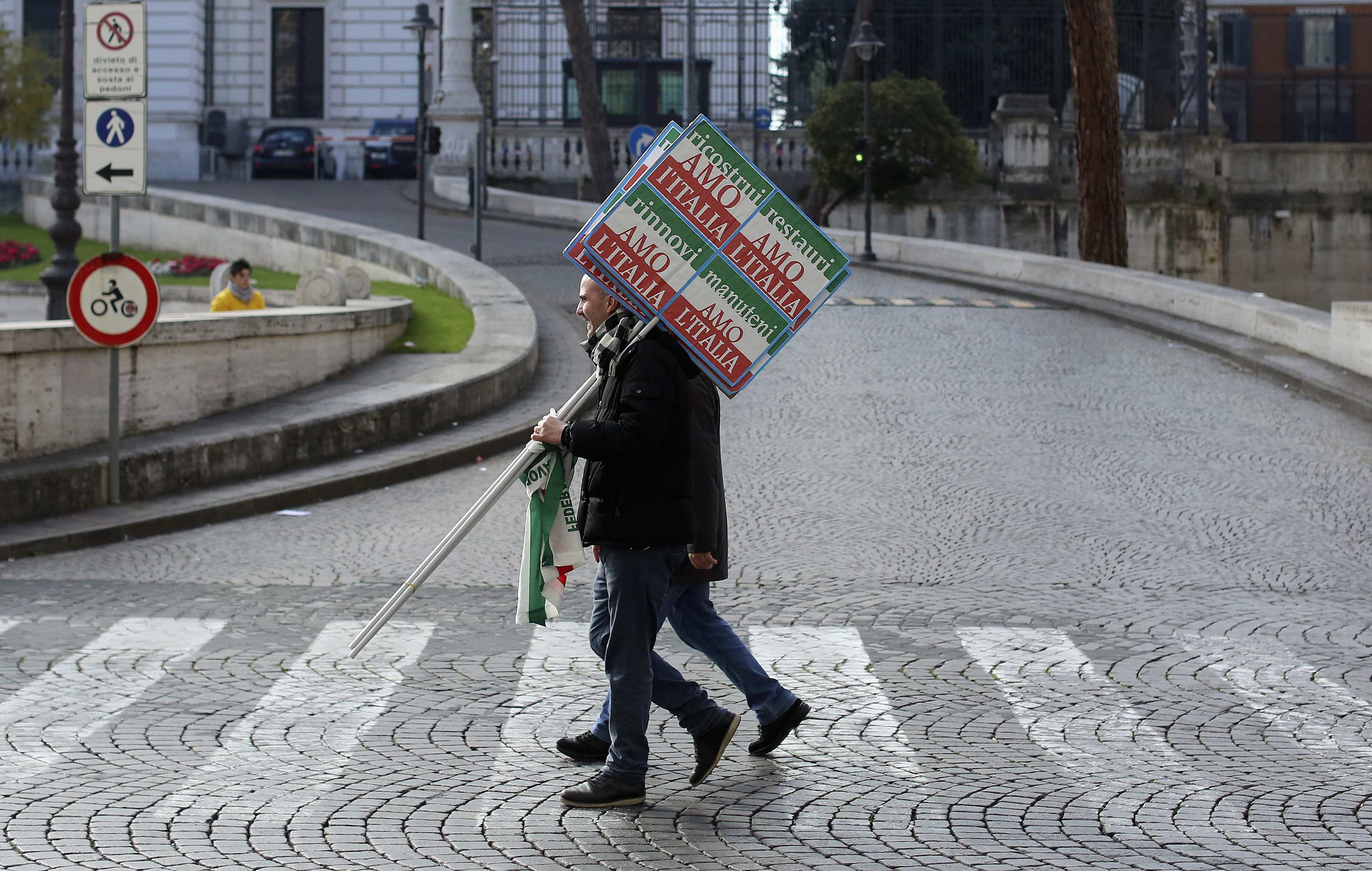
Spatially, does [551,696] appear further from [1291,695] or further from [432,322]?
[432,322]

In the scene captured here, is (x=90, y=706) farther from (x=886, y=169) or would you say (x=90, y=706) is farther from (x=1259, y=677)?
(x=886, y=169)

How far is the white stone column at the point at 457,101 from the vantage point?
38.9 metres

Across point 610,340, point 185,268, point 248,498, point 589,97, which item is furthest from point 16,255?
point 610,340

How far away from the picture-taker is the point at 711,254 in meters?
5.89

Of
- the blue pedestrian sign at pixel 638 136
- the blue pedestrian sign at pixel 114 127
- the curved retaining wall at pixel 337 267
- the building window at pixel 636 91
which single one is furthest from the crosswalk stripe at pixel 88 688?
the building window at pixel 636 91

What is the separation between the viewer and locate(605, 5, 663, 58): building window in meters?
46.3

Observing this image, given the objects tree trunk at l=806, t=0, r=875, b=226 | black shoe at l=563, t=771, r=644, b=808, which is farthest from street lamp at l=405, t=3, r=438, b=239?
black shoe at l=563, t=771, r=644, b=808

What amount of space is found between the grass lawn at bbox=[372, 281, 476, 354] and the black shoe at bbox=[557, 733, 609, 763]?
10.8 meters

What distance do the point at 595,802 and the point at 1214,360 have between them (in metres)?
13.8

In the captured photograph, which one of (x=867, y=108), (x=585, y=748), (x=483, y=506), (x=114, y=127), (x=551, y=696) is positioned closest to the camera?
(x=483, y=506)

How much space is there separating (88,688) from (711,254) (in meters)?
3.14

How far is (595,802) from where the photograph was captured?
18.2 feet

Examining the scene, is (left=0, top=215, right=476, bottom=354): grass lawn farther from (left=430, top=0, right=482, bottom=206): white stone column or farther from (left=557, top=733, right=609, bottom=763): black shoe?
(left=557, top=733, right=609, bottom=763): black shoe

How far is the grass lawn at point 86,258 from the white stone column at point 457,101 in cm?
943
